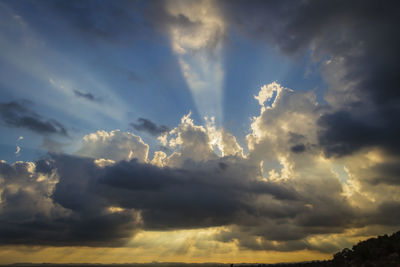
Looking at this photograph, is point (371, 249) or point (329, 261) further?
point (329, 261)

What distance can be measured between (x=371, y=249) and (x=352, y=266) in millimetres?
5098

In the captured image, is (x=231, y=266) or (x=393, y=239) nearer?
(x=393, y=239)

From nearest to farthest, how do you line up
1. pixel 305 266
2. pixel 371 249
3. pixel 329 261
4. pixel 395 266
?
1. pixel 395 266
2. pixel 371 249
3. pixel 329 261
4. pixel 305 266

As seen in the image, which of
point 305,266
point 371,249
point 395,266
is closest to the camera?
point 395,266

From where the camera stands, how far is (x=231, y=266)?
85.8 meters

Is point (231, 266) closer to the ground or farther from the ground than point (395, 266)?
farther from the ground

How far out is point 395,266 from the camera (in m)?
49.6

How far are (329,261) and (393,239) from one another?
55.2ft

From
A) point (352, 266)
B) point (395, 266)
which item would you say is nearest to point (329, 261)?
point (352, 266)

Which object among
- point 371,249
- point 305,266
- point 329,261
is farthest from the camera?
point 305,266

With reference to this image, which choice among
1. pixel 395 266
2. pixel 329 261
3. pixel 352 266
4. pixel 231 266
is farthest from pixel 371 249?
pixel 231 266

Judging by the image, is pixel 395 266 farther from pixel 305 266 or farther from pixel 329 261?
pixel 305 266

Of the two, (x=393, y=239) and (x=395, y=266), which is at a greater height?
(x=393, y=239)

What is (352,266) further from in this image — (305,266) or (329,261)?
(305,266)
